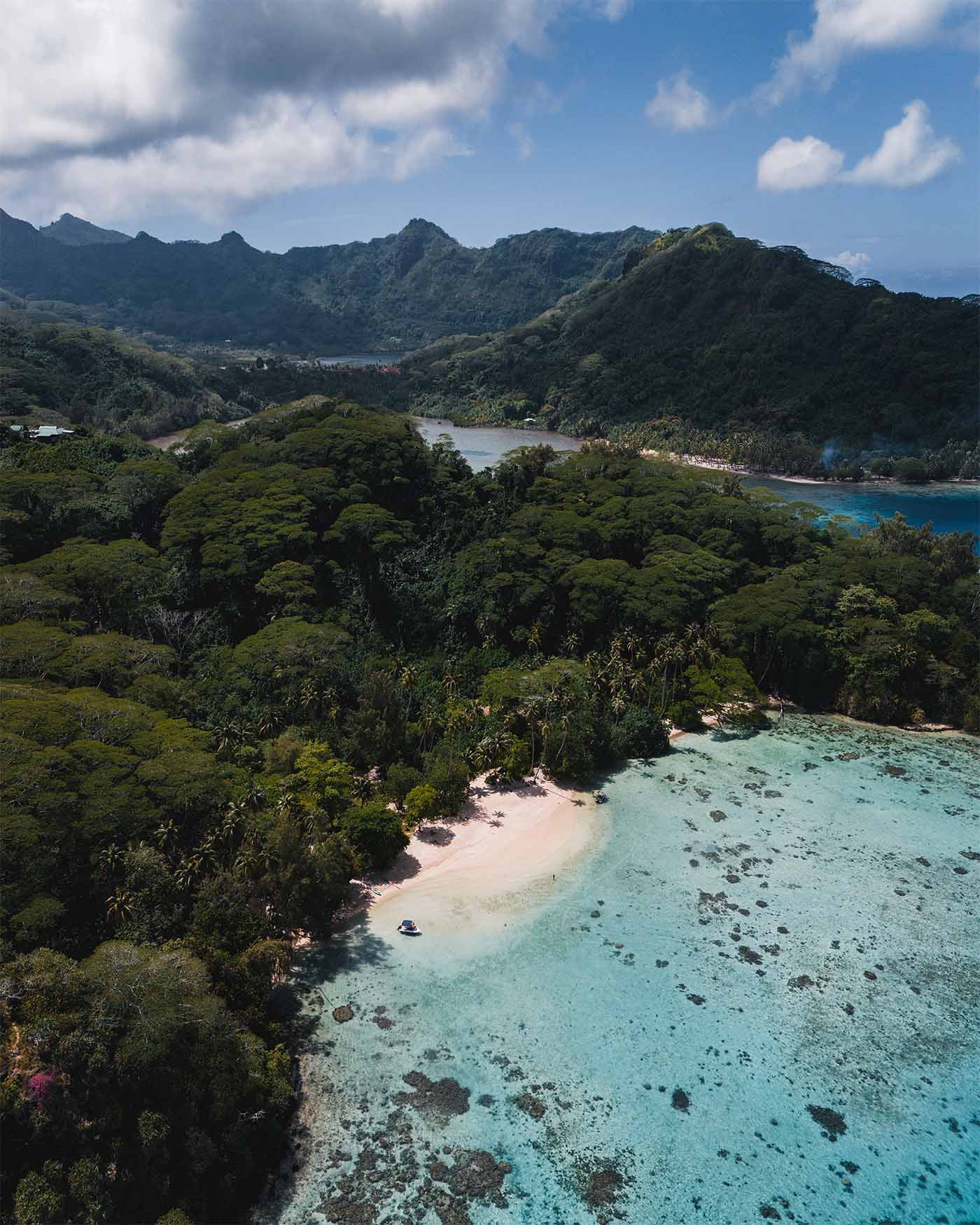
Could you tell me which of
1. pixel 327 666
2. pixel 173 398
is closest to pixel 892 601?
pixel 327 666

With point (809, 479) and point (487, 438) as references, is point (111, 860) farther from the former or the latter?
point (487, 438)

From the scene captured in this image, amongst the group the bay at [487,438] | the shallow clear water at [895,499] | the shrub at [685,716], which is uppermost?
the bay at [487,438]

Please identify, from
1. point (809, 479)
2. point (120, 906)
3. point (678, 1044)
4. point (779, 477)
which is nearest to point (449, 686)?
point (120, 906)

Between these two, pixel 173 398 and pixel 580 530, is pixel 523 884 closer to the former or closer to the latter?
pixel 580 530

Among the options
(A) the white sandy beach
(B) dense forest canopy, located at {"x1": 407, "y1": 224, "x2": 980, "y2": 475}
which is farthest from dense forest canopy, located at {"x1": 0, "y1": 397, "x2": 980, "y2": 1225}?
(B) dense forest canopy, located at {"x1": 407, "y1": 224, "x2": 980, "y2": 475}

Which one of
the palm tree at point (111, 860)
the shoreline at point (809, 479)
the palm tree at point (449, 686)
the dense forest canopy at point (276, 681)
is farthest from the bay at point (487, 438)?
the palm tree at point (111, 860)

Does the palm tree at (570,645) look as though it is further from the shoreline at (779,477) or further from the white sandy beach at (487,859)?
the shoreline at (779,477)
